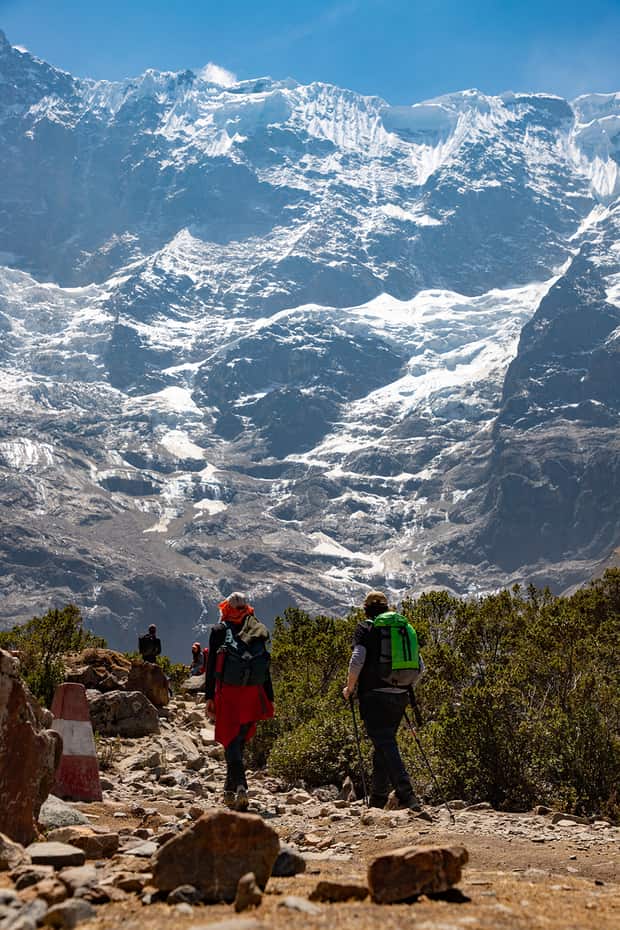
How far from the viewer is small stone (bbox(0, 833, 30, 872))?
6.03m

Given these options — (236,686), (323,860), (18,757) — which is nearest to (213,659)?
(236,686)

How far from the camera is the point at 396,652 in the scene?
9945mm

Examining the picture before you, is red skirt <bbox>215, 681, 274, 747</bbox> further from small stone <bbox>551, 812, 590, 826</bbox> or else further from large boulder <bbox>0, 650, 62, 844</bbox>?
small stone <bbox>551, 812, 590, 826</bbox>

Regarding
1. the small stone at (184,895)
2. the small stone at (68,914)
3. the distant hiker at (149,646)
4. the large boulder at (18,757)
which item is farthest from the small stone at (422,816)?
the distant hiker at (149,646)

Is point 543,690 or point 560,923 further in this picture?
point 543,690

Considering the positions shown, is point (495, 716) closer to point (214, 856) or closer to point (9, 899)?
point (214, 856)

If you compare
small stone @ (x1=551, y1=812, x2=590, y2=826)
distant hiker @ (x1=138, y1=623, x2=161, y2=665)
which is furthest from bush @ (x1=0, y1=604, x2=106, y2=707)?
small stone @ (x1=551, y1=812, x2=590, y2=826)

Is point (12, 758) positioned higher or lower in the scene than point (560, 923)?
higher

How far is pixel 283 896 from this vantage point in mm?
5543

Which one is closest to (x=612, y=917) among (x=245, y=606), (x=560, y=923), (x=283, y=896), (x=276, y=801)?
(x=560, y=923)

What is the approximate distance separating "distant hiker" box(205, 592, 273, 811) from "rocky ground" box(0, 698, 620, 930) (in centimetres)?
71

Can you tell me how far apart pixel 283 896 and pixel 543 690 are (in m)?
11.1

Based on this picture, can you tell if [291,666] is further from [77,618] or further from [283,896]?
[283,896]

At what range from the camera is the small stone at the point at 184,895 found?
5383mm
